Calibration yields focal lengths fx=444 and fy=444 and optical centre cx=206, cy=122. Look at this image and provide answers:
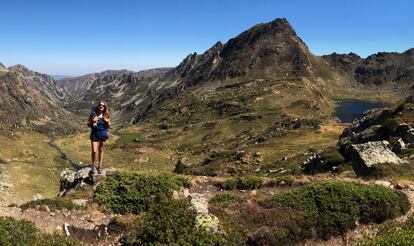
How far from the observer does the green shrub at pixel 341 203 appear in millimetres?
17891

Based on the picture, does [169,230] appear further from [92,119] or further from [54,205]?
[92,119]

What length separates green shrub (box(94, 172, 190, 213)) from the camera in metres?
21.2

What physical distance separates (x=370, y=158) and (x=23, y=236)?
21747 millimetres

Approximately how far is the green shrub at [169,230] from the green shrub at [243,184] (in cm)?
939

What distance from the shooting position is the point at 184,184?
25.0 metres


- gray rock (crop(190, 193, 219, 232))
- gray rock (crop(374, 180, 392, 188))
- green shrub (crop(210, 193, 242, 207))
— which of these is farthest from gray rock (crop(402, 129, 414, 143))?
gray rock (crop(190, 193, 219, 232))

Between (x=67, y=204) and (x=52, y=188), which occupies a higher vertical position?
(x=67, y=204)

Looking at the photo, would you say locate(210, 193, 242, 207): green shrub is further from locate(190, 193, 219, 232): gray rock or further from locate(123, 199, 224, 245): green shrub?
locate(123, 199, 224, 245): green shrub

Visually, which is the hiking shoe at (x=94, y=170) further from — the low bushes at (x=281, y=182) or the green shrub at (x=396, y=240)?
the green shrub at (x=396, y=240)

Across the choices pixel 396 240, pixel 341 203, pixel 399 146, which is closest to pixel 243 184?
pixel 341 203

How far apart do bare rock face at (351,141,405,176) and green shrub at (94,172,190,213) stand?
491 inches

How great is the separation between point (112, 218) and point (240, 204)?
5679 mm

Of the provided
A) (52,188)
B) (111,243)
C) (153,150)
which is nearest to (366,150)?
(111,243)

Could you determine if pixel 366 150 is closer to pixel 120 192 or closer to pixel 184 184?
pixel 184 184
